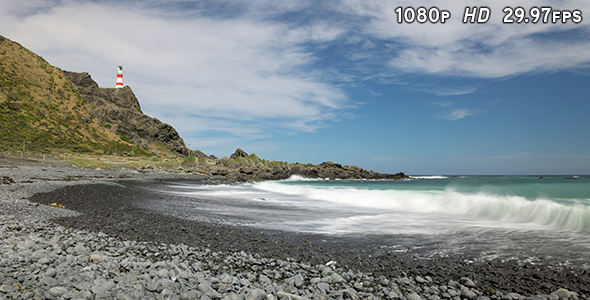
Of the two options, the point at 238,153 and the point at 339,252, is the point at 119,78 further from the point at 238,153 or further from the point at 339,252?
the point at 339,252

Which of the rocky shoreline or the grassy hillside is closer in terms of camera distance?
the rocky shoreline

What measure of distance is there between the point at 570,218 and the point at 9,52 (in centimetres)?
9568

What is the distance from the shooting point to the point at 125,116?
83.6 metres

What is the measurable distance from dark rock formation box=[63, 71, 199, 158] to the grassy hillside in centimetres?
451

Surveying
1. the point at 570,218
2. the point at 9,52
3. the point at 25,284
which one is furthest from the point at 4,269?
the point at 9,52

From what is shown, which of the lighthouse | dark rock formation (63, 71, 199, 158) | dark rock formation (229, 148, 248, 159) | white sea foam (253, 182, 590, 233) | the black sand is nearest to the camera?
the black sand

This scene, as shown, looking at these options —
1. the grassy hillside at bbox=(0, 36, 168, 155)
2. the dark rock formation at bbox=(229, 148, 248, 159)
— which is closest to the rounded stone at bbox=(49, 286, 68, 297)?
the grassy hillside at bbox=(0, 36, 168, 155)

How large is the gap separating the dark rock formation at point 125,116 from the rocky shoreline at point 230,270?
83727mm

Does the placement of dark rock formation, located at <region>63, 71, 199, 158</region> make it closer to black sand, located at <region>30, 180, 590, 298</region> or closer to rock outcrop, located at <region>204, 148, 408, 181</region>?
rock outcrop, located at <region>204, 148, 408, 181</region>

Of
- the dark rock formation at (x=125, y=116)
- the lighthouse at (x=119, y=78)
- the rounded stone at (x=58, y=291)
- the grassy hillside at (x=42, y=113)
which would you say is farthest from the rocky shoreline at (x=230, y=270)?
the lighthouse at (x=119, y=78)

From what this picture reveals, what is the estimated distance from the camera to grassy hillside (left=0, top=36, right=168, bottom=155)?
47.2 meters

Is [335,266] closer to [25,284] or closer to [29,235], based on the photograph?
[25,284]

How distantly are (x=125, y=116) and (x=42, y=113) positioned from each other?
26287 mm

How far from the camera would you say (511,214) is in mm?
11141
